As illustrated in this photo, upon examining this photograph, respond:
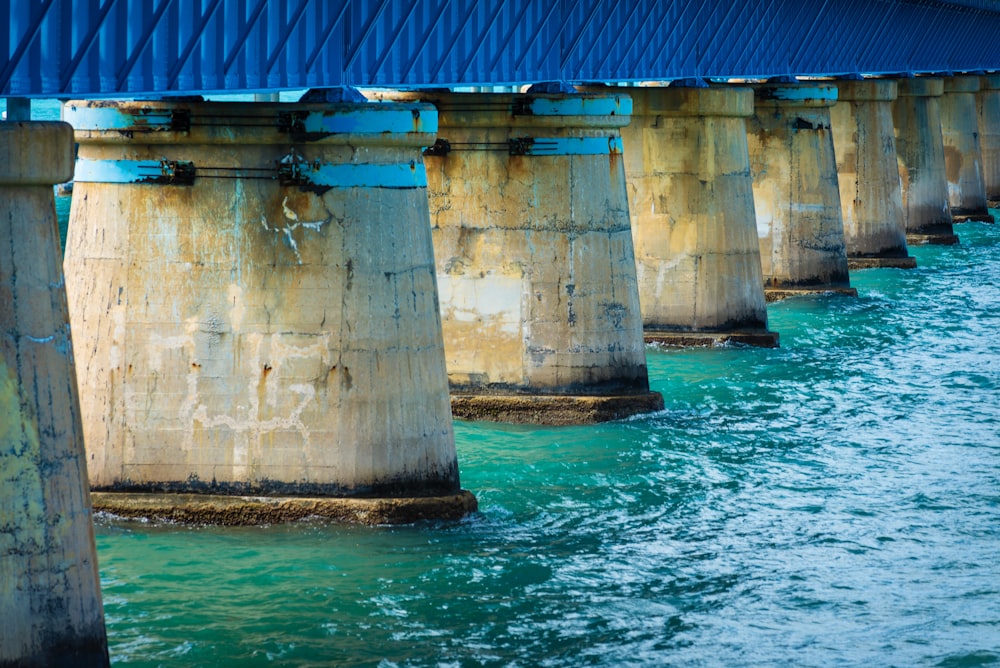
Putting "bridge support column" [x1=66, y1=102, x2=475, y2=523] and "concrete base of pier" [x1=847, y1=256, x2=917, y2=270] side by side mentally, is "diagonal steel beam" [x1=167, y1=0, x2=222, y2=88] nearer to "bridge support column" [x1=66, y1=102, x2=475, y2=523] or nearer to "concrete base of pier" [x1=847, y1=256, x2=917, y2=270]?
"bridge support column" [x1=66, y1=102, x2=475, y2=523]

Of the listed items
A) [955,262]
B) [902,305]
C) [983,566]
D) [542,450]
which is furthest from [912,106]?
[983,566]

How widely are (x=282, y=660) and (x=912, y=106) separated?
37.5 m

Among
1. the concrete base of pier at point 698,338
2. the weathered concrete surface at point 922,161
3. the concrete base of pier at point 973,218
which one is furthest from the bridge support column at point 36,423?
the concrete base of pier at point 973,218

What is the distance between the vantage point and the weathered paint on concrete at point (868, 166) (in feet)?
138

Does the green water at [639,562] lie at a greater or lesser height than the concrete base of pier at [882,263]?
lesser

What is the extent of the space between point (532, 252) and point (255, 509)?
6.96m

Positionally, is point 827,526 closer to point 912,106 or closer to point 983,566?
point 983,566

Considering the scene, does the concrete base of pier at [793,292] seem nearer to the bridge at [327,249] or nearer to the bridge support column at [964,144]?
the bridge at [327,249]

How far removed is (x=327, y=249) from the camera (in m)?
17.5

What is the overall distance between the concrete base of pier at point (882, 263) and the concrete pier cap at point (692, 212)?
13.4 m

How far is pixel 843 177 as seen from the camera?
4225 cm

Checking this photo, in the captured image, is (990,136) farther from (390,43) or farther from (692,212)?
(390,43)

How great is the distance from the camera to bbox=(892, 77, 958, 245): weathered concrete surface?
48.1 meters

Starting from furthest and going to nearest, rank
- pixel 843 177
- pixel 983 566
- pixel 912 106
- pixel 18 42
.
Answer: pixel 912 106 < pixel 843 177 < pixel 983 566 < pixel 18 42
